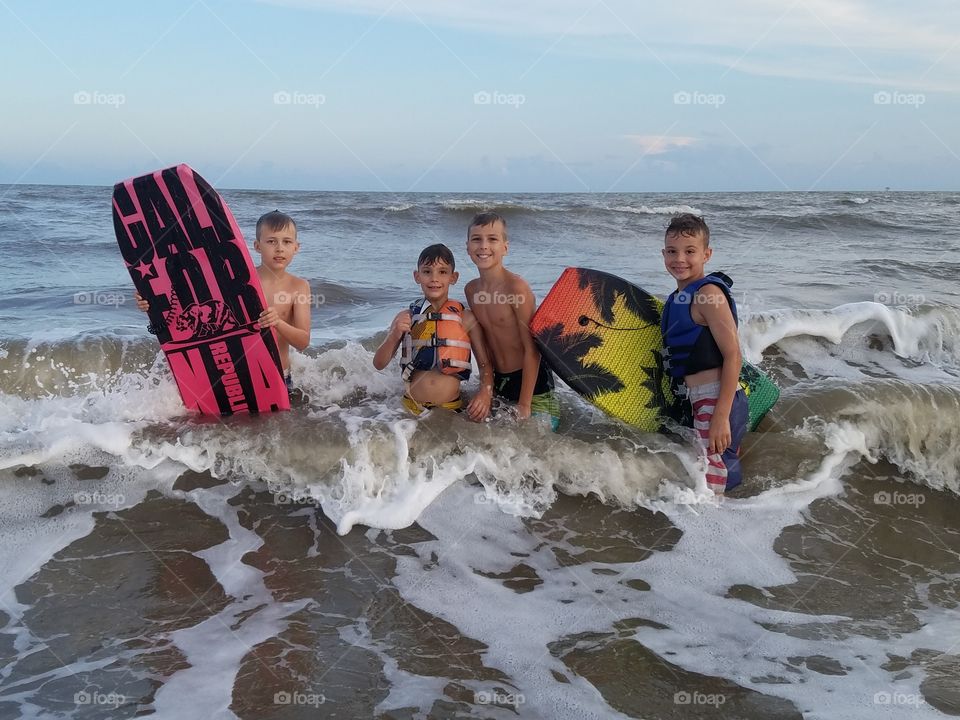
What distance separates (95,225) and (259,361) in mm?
10642

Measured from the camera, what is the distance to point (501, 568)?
10.8ft

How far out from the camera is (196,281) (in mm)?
4371

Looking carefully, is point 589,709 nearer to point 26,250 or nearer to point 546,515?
point 546,515

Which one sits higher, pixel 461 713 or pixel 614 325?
pixel 614 325

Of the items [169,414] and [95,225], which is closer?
[169,414]

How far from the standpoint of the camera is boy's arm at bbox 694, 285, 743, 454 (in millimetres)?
3889

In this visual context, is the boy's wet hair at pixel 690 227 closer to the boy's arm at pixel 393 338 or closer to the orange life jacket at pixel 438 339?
the orange life jacket at pixel 438 339

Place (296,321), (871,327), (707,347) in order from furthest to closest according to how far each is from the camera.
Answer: (871,327)
(296,321)
(707,347)

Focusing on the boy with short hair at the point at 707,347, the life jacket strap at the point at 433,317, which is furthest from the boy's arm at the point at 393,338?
the boy with short hair at the point at 707,347

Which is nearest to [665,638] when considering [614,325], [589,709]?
[589,709]
